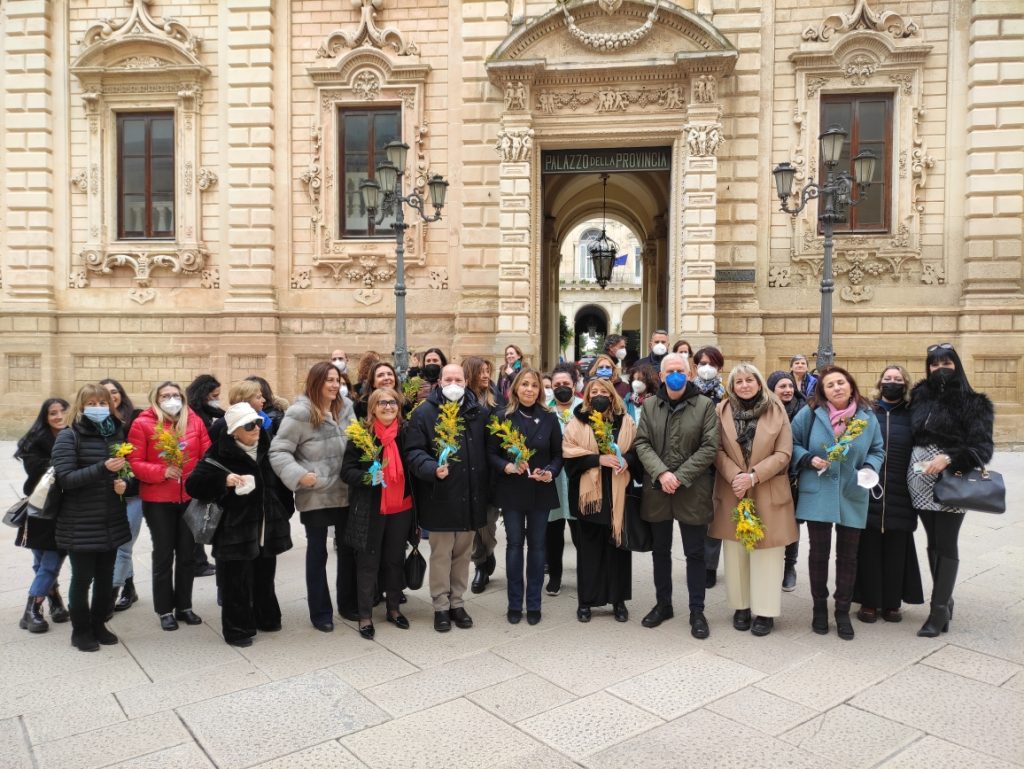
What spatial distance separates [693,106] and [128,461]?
1232cm

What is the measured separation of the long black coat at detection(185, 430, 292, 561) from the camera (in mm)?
5363

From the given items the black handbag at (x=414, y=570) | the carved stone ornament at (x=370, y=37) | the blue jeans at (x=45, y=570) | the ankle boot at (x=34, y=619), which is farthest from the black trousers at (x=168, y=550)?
the carved stone ornament at (x=370, y=37)

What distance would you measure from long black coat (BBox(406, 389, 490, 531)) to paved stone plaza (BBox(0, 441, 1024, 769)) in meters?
0.86

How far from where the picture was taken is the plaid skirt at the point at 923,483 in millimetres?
5676

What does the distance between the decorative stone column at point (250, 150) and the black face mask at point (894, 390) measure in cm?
1298

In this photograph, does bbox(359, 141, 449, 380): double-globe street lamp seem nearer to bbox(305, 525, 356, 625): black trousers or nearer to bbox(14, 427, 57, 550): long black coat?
bbox(305, 525, 356, 625): black trousers

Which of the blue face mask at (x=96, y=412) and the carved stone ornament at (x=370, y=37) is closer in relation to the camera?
the blue face mask at (x=96, y=412)

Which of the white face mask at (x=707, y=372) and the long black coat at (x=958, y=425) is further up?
the white face mask at (x=707, y=372)

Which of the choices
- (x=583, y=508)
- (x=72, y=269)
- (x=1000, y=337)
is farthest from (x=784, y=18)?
(x=72, y=269)

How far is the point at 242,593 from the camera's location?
5559 mm

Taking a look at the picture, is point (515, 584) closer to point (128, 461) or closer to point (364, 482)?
point (364, 482)

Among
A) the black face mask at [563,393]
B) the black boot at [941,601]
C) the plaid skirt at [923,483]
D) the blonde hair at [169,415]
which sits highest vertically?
the black face mask at [563,393]

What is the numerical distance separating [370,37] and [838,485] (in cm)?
1392

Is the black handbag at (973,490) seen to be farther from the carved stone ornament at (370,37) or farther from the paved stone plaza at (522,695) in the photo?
the carved stone ornament at (370,37)
